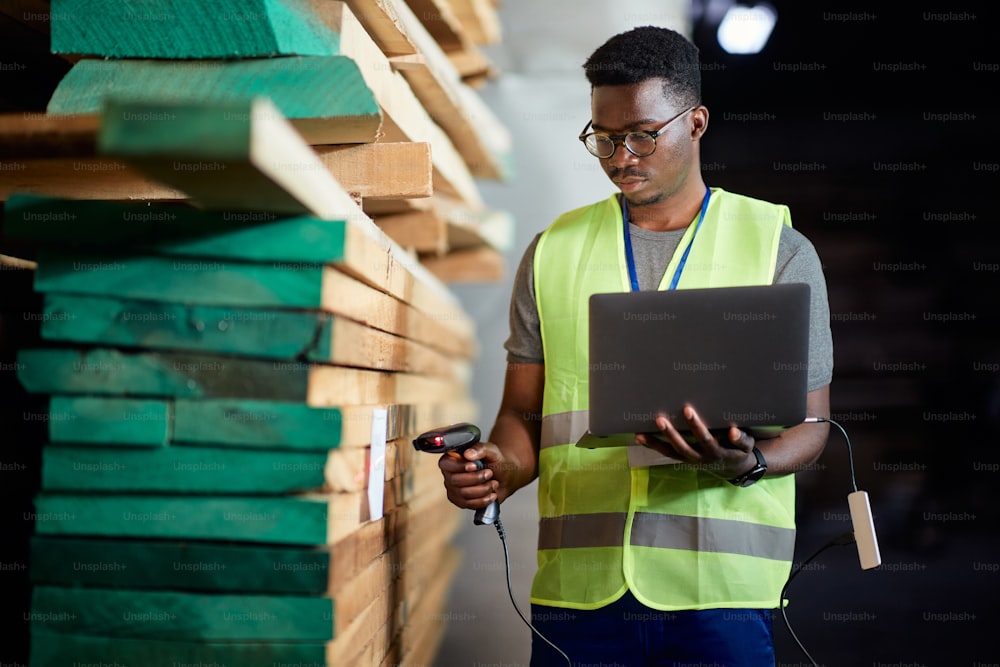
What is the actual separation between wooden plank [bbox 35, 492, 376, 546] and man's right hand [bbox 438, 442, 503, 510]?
52cm

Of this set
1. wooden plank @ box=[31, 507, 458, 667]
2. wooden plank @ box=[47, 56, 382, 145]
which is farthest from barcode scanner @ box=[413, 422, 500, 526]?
wooden plank @ box=[47, 56, 382, 145]

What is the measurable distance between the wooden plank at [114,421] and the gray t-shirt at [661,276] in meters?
1.08

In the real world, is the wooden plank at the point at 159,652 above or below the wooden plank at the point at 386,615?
above

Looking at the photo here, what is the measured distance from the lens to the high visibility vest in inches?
90.6

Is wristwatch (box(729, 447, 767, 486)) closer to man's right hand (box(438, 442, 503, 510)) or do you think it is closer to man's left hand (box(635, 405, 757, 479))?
A: man's left hand (box(635, 405, 757, 479))

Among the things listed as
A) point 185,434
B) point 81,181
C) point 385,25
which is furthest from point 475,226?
point 185,434

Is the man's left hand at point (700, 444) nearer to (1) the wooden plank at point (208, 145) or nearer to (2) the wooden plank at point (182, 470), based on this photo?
(2) the wooden plank at point (182, 470)

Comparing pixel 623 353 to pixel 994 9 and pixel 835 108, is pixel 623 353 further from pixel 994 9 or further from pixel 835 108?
pixel 994 9

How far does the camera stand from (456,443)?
225 centimetres

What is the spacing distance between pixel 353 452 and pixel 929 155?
3.90 m

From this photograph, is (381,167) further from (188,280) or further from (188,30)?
(188,280)

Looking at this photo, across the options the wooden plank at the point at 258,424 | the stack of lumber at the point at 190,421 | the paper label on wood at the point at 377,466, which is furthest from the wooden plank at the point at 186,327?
the paper label on wood at the point at 377,466

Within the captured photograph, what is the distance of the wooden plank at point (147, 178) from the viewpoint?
2.17 meters

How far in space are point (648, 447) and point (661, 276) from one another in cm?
55
